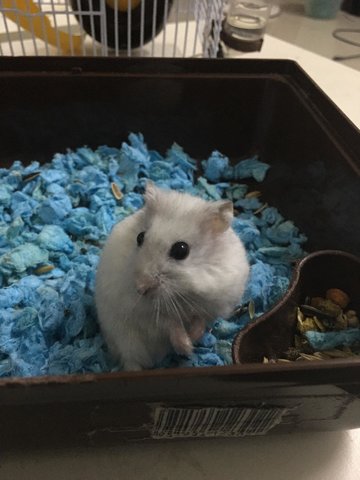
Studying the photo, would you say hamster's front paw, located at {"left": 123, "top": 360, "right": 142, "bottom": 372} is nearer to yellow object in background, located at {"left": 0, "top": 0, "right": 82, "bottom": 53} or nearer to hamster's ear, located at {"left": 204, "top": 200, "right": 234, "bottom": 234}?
hamster's ear, located at {"left": 204, "top": 200, "right": 234, "bottom": 234}

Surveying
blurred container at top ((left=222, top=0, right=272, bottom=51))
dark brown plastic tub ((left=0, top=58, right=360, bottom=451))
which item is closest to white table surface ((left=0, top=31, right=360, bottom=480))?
dark brown plastic tub ((left=0, top=58, right=360, bottom=451))

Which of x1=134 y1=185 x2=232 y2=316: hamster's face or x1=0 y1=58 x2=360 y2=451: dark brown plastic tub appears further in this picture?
x1=134 y1=185 x2=232 y2=316: hamster's face

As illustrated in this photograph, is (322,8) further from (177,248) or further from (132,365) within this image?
(132,365)

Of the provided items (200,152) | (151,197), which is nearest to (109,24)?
(200,152)

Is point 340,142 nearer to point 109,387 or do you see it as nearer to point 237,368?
point 237,368

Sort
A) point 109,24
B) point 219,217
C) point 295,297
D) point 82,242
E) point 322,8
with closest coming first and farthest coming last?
point 219,217
point 295,297
point 82,242
point 109,24
point 322,8

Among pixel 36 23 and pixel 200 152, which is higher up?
pixel 36 23

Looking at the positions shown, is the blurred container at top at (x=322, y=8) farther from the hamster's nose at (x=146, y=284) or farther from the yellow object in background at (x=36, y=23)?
the hamster's nose at (x=146, y=284)

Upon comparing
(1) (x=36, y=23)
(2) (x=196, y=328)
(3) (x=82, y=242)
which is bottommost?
(3) (x=82, y=242)
